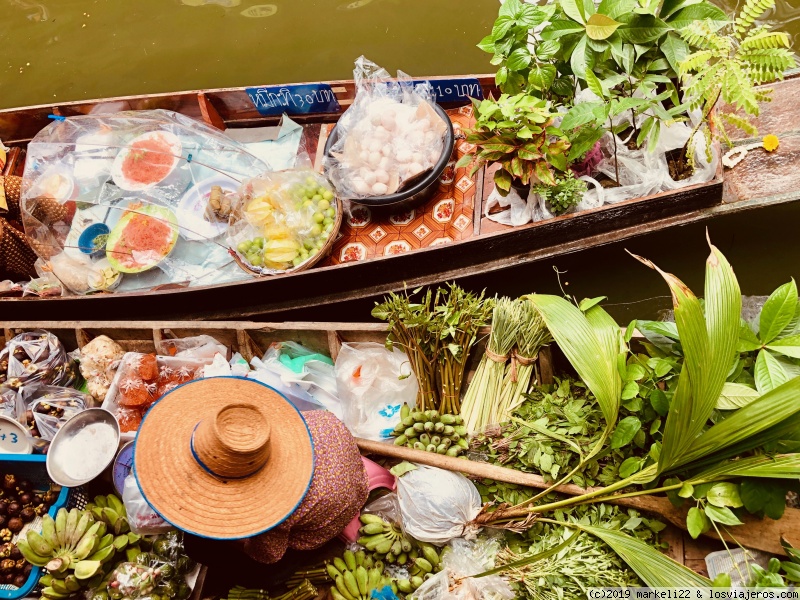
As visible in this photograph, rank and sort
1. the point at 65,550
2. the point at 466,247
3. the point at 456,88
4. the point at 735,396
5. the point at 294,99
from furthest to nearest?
the point at 294,99 < the point at 456,88 < the point at 466,247 < the point at 65,550 < the point at 735,396

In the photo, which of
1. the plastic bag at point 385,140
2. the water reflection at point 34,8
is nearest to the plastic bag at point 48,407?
the plastic bag at point 385,140

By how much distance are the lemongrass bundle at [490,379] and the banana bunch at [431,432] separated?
8cm

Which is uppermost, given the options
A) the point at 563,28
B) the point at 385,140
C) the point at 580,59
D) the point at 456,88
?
the point at 563,28

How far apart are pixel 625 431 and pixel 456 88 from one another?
2.63 meters

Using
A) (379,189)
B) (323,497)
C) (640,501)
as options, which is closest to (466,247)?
(379,189)

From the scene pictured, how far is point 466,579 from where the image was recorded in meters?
2.34

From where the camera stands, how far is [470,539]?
252cm

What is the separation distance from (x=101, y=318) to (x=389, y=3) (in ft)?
12.2

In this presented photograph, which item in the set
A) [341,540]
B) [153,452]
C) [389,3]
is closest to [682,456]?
[341,540]

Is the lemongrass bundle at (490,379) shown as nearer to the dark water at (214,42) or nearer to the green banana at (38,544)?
the green banana at (38,544)

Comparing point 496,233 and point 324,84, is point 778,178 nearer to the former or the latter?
point 496,233

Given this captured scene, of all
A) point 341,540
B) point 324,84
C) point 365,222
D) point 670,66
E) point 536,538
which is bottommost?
point 341,540

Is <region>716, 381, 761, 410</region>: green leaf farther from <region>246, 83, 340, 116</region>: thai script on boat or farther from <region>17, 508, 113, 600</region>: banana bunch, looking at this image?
<region>246, 83, 340, 116</region>: thai script on boat

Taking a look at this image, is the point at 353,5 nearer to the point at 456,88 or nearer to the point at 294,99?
the point at 294,99
